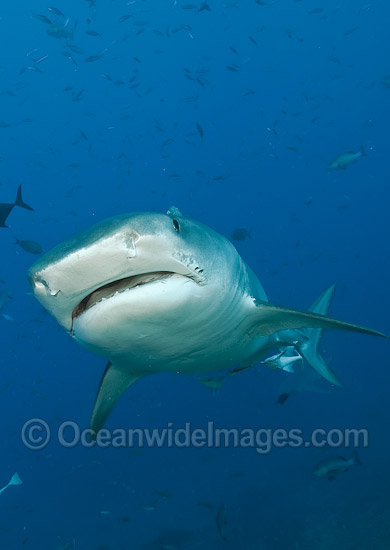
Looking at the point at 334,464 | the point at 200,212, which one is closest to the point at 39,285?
the point at 334,464

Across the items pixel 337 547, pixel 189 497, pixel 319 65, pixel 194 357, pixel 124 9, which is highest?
pixel 319 65

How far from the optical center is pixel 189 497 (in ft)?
82.4

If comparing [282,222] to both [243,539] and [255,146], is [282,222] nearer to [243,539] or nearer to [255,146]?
[255,146]

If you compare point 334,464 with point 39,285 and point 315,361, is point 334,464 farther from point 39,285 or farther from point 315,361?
point 39,285

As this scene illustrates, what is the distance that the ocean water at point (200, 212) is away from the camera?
56.1 ft

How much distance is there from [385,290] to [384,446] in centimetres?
8320

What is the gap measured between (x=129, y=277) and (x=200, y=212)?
43.0 m

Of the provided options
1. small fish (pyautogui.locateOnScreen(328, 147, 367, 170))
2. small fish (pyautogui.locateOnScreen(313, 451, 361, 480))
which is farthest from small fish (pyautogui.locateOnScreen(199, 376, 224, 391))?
small fish (pyautogui.locateOnScreen(328, 147, 367, 170))

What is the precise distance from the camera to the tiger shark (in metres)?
1.97

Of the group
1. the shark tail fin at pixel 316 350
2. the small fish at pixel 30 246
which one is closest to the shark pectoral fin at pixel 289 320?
the shark tail fin at pixel 316 350

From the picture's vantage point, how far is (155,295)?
2.26 m

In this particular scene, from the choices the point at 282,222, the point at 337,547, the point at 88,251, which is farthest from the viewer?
the point at 282,222

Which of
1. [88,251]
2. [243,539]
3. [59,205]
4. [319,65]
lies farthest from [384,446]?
[59,205]

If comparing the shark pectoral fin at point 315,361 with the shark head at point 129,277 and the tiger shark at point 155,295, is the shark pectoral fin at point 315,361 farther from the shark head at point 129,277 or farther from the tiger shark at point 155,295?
the shark head at point 129,277
